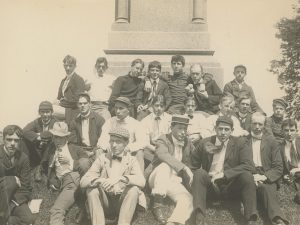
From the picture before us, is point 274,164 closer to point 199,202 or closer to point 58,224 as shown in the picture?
point 199,202

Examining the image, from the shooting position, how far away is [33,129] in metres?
7.41

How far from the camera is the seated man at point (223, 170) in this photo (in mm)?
5699

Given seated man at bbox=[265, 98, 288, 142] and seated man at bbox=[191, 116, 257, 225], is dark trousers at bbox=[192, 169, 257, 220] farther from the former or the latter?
seated man at bbox=[265, 98, 288, 142]

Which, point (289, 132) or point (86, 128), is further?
point (86, 128)

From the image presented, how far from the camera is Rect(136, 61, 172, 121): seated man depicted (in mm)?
7934

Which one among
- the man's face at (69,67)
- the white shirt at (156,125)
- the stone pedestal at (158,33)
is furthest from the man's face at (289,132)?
the man's face at (69,67)

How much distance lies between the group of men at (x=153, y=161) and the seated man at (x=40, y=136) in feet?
0.05

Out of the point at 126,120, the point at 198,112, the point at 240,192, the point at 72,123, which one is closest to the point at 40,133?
the point at 72,123

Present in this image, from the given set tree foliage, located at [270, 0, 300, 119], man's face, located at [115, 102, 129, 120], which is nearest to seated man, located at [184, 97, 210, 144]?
man's face, located at [115, 102, 129, 120]

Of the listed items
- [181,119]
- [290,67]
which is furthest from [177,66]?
[290,67]

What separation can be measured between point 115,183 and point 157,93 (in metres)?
2.81

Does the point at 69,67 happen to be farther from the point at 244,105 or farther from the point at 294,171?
the point at 294,171

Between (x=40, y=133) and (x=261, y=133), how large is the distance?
3.15m

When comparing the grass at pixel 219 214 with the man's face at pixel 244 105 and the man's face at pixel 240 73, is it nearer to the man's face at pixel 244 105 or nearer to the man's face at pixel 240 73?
the man's face at pixel 244 105
